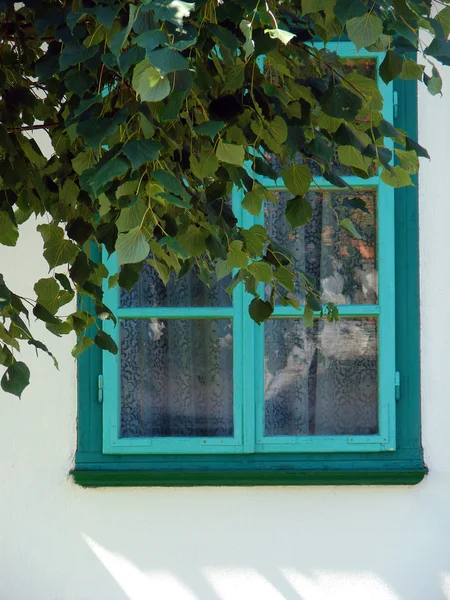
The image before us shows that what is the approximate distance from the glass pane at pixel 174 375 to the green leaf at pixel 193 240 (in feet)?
4.82

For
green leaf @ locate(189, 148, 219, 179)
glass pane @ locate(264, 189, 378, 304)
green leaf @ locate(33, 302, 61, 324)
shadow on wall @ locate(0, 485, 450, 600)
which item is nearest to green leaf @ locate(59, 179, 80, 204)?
green leaf @ locate(33, 302, 61, 324)

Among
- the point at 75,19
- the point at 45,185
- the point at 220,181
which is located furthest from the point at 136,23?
the point at 45,185

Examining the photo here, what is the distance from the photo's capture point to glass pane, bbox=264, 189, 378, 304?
3275 mm

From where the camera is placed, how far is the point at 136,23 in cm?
140

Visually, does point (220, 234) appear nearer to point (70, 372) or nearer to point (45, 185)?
point (45, 185)

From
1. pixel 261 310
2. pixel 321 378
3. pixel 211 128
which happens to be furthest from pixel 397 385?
pixel 211 128

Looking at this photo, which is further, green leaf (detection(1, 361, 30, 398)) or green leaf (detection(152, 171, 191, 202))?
green leaf (detection(1, 361, 30, 398))

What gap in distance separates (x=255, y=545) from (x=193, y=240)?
1.72 meters

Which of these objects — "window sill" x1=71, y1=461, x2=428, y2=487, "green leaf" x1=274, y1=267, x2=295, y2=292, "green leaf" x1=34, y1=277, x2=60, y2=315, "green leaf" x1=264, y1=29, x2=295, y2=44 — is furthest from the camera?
"window sill" x1=71, y1=461, x2=428, y2=487

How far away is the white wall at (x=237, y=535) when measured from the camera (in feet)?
10.5

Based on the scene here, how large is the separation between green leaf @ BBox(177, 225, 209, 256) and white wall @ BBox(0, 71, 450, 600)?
1521mm

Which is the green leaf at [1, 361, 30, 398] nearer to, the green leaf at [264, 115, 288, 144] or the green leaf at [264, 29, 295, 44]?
the green leaf at [264, 115, 288, 144]

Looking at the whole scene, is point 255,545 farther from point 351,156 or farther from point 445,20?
point 445,20

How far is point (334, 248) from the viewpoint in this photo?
10.8 feet
